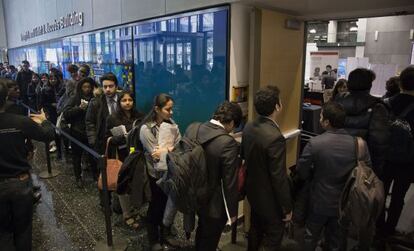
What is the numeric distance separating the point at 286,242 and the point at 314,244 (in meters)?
0.64

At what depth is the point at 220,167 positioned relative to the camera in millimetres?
2043

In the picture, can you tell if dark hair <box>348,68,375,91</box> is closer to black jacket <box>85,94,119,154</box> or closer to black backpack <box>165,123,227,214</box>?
black backpack <box>165,123,227,214</box>

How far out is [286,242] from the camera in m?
2.96

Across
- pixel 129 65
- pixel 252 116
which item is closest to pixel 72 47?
pixel 129 65

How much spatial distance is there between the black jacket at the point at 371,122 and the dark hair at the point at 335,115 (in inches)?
15.9

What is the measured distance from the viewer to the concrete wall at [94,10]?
11.6 feet

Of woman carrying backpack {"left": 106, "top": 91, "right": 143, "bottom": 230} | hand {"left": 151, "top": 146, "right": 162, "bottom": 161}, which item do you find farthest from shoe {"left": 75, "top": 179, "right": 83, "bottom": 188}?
hand {"left": 151, "top": 146, "right": 162, "bottom": 161}

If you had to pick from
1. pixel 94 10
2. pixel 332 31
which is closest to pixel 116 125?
pixel 94 10

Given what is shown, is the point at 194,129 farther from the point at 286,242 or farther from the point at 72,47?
the point at 72,47

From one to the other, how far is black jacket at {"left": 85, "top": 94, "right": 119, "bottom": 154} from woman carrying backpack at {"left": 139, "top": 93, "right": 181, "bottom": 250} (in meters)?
0.97

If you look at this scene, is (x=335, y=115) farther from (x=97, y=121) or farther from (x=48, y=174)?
(x=48, y=174)

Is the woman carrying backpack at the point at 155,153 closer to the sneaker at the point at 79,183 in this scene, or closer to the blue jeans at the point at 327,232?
the blue jeans at the point at 327,232

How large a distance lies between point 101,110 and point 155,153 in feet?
4.01

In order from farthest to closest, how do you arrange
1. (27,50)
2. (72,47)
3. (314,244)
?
(27,50) → (72,47) → (314,244)
